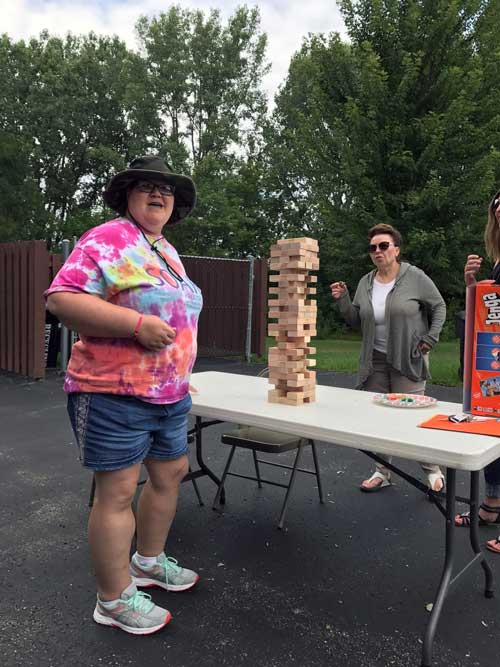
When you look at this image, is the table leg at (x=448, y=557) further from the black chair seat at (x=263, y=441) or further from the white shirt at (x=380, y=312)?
the white shirt at (x=380, y=312)

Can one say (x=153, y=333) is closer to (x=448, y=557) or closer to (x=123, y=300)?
(x=123, y=300)

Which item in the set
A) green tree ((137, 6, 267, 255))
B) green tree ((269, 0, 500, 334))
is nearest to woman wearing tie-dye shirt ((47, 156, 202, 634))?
green tree ((269, 0, 500, 334))

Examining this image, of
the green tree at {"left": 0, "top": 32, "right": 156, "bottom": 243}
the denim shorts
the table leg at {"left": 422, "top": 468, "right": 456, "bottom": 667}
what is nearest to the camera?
the denim shorts

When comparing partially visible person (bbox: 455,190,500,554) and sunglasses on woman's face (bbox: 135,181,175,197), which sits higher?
sunglasses on woman's face (bbox: 135,181,175,197)

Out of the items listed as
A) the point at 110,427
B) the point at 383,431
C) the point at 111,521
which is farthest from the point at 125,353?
the point at 383,431

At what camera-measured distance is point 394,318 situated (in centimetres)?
374

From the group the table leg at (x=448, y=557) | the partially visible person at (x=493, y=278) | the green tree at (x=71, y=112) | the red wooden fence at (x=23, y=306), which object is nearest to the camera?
the table leg at (x=448, y=557)

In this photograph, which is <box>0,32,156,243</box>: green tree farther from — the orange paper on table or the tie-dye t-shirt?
the orange paper on table

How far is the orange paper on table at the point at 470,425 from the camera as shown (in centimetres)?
226

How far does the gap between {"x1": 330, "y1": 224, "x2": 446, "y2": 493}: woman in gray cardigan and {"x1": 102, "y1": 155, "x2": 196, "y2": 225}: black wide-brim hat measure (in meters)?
1.56

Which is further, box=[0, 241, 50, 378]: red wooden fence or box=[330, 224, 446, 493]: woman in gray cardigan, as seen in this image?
box=[0, 241, 50, 378]: red wooden fence

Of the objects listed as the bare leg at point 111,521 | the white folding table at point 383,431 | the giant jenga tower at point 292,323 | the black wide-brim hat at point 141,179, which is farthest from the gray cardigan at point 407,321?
the bare leg at point 111,521

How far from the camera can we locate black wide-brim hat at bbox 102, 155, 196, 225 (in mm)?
2182

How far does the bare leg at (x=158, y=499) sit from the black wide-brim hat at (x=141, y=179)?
110 centimetres
